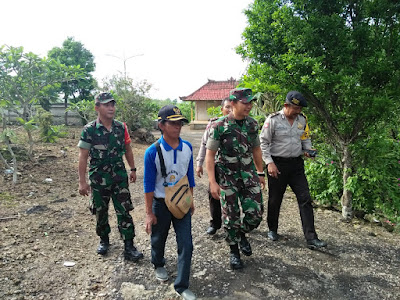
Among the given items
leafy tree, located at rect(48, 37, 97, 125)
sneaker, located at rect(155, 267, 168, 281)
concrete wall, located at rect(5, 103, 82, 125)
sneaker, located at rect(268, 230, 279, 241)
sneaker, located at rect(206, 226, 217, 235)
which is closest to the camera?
sneaker, located at rect(155, 267, 168, 281)

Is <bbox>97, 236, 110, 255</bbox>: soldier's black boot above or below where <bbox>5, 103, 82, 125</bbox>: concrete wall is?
below

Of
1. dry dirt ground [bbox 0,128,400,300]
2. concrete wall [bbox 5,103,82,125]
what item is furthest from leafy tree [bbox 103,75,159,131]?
dry dirt ground [bbox 0,128,400,300]

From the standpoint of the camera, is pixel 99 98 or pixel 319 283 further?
pixel 99 98

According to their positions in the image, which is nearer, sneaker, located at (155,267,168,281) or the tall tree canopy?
sneaker, located at (155,267,168,281)

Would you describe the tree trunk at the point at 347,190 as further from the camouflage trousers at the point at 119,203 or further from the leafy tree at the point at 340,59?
the camouflage trousers at the point at 119,203

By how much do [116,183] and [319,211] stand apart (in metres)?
3.44

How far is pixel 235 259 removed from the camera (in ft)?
9.84

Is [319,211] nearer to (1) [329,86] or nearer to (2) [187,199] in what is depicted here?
(1) [329,86]

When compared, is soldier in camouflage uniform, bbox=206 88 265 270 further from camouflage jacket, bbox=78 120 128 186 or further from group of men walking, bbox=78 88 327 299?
camouflage jacket, bbox=78 120 128 186

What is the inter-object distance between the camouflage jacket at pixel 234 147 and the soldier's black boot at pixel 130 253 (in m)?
1.27

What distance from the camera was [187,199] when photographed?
2.54m

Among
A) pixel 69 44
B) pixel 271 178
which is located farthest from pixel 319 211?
pixel 69 44

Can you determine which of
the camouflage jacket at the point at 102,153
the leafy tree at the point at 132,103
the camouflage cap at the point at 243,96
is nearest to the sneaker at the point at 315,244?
the camouflage cap at the point at 243,96

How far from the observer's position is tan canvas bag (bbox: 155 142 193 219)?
Answer: 2477 mm
